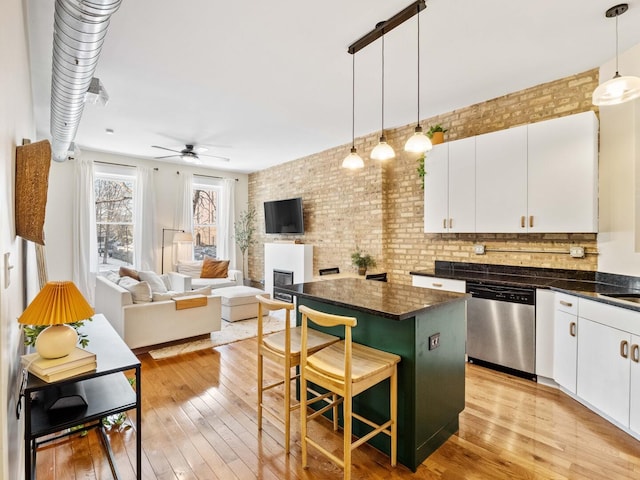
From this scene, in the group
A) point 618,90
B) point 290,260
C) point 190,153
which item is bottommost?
point 290,260

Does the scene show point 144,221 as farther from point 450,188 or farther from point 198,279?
point 450,188

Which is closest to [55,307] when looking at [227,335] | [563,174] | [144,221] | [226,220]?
[227,335]

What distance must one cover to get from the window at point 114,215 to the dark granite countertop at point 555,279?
18.9 feet

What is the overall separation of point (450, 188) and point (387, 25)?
201 cm

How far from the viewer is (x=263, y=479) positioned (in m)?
1.91

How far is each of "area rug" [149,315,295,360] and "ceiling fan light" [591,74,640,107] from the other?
12.7ft

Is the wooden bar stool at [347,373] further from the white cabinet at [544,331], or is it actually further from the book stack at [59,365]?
the white cabinet at [544,331]

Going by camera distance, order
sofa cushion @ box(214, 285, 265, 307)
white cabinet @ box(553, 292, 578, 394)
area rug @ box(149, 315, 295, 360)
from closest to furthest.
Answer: white cabinet @ box(553, 292, 578, 394) → area rug @ box(149, 315, 295, 360) → sofa cushion @ box(214, 285, 265, 307)

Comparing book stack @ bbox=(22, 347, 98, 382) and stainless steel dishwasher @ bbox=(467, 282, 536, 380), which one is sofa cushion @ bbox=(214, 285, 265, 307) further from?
book stack @ bbox=(22, 347, 98, 382)

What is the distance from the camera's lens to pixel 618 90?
89.7 inches

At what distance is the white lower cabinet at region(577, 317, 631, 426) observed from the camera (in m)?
2.32

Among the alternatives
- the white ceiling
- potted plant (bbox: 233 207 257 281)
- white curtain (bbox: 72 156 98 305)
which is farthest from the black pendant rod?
potted plant (bbox: 233 207 257 281)

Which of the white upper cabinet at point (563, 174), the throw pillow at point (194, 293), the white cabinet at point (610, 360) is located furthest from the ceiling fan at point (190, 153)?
the white cabinet at point (610, 360)

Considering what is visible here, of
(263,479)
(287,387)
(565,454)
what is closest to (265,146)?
(287,387)
